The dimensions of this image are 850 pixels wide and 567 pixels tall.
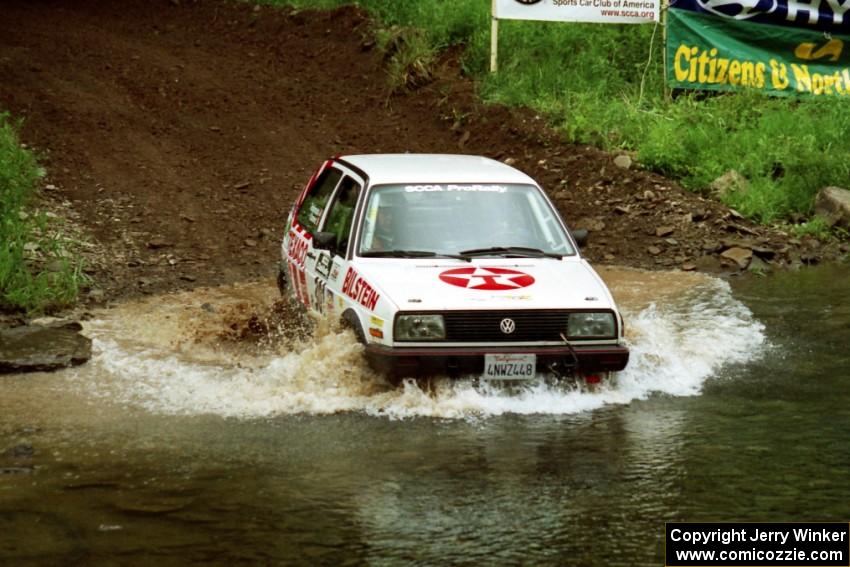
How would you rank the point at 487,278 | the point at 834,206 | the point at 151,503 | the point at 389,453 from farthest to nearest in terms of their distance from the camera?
the point at 834,206 < the point at 487,278 < the point at 389,453 < the point at 151,503

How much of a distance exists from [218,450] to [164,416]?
3.02 ft

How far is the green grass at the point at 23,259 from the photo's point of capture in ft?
37.2

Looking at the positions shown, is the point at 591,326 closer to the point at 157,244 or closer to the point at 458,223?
the point at 458,223

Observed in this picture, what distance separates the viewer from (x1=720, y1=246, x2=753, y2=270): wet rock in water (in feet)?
45.6

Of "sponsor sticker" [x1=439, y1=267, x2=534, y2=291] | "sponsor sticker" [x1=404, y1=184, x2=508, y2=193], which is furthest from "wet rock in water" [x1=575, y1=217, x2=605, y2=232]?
"sponsor sticker" [x1=439, y1=267, x2=534, y2=291]

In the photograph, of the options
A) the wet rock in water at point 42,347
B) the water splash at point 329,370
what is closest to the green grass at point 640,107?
the water splash at point 329,370

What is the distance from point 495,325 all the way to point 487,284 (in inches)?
15.4

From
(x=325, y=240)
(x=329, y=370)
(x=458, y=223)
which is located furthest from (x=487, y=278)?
(x=325, y=240)

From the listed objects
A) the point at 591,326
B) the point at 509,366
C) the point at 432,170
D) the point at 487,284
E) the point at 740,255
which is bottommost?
the point at 740,255

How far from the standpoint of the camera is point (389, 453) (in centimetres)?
751

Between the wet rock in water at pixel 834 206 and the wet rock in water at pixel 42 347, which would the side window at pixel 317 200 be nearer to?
the wet rock in water at pixel 42 347

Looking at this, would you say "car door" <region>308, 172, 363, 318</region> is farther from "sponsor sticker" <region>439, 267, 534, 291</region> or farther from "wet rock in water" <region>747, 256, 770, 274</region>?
"wet rock in water" <region>747, 256, 770, 274</region>

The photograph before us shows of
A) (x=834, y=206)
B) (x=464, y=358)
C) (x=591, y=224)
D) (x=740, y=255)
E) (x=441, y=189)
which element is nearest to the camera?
(x=464, y=358)

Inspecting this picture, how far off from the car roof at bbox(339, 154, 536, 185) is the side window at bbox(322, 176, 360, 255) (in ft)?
0.54
